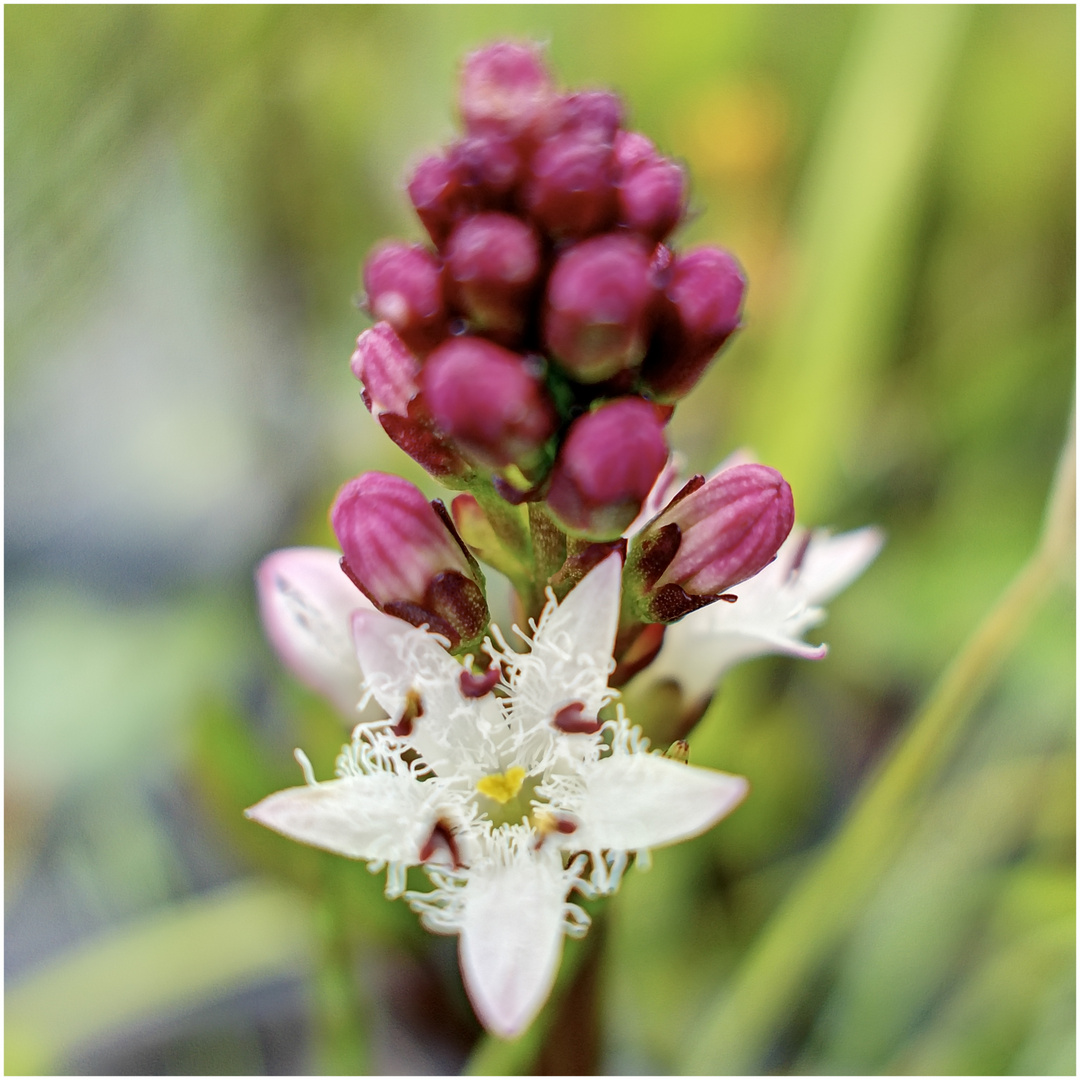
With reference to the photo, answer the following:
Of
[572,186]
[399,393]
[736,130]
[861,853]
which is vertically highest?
[736,130]

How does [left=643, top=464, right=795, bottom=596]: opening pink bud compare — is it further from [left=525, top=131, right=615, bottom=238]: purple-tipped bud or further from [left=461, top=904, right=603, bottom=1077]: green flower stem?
[left=461, top=904, right=603, bottom=1077]: green flower stem

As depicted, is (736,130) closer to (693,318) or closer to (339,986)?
(693,318)

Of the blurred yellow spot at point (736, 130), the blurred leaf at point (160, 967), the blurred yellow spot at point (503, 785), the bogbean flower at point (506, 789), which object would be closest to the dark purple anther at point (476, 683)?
the bogbean flower at point (506, 789)

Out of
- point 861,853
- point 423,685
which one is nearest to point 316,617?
point 423,685

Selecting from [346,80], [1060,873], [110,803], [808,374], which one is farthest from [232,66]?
[1060,873]

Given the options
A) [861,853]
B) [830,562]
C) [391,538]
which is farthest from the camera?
[861,853]

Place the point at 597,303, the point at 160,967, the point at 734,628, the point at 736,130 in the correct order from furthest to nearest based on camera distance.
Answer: the point at 736,130 → the point at 160,967 → the point at 734,628 → the point at 597,303

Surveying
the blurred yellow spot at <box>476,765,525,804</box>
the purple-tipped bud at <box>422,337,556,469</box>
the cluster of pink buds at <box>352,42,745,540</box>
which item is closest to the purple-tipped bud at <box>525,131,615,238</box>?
the cluster of pink buds at <box>352,42,745,540</box>
